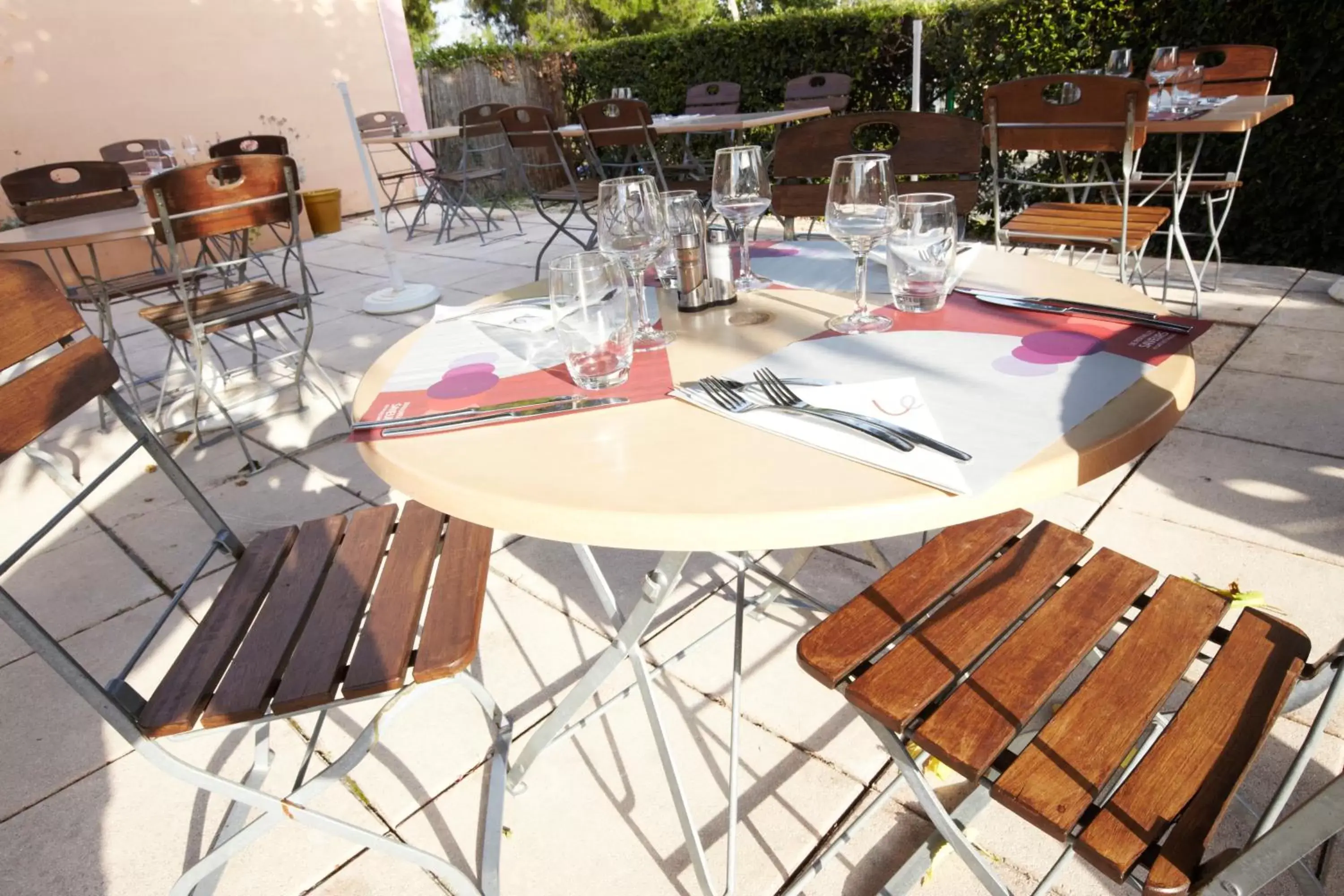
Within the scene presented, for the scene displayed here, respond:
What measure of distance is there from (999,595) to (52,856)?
180 centimetres

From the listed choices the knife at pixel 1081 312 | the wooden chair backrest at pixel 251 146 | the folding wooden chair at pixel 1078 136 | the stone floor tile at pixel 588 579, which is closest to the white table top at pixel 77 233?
the wooden chair backrest at pixel 251 146

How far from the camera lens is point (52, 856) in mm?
1463

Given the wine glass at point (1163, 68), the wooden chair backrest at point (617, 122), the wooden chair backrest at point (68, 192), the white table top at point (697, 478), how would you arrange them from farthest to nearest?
the wooden chair backrest at point (617, 122)
the wooden chair backrest at point (68, 192)
the wine glass at point (1163, 68)
the white table top at point (697, 478)

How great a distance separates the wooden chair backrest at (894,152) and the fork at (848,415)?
1.07m

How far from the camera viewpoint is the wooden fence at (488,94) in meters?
10.0

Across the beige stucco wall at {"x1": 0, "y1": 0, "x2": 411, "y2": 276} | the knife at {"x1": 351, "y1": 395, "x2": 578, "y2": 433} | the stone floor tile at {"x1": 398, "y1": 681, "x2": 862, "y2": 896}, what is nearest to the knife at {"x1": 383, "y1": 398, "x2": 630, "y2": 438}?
the knife at {"x1": 351, "y1": 395, "x2": 578, "y2": 433}

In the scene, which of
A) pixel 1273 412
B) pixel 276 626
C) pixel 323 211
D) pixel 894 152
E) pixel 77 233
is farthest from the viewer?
pixel 323 211

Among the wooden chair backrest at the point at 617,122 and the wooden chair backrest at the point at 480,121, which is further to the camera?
the wooden chair backrest at the point at 480,121

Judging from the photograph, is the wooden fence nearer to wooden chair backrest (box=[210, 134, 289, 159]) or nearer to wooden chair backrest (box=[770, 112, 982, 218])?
wooden chair backrest (box=[210, 134, 289, 159])

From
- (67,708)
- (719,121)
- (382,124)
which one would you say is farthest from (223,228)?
(382,124)

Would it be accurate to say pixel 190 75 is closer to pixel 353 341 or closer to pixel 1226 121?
pixel 353 341

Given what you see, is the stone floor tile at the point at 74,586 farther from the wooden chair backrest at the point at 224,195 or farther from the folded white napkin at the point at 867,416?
the folded white napkin at the point at 867,416

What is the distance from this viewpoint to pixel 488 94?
10.5 meters

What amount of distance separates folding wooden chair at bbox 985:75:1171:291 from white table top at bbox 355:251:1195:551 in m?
2.21
